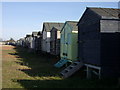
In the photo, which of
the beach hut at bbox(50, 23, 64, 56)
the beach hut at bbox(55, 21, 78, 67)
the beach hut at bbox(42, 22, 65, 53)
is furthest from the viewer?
the beach hut at bbox(42, 22, 65, 53)

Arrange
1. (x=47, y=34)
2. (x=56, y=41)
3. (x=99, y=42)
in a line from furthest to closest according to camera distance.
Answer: (x=47, y=34), (x=56, y=41), (x=99, y=42)

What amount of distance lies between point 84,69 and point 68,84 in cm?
397

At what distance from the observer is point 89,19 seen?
13.9 meters

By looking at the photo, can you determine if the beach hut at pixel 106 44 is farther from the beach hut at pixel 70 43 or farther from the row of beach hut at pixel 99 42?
the beach hut at pixel 70 43

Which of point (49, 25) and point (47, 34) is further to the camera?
point (49, 25)

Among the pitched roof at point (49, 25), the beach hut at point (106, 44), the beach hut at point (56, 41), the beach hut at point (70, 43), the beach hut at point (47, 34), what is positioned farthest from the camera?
the pitched roof at point (49, 25)

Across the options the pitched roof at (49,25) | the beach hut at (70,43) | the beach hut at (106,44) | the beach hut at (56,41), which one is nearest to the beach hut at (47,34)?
the pitched roof at (49,25)

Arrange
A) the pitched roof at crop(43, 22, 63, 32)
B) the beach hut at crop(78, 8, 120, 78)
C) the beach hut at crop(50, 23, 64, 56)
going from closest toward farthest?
the beach hut at crop(78, 8, 120, 78)
the beach hut at crop(50, 23, 64, 56)
the pitched roof at crop(43, 22, 63, 32)

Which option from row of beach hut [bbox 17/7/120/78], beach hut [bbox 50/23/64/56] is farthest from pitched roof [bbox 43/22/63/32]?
row of beach hut [bbox 17/7/120/78]

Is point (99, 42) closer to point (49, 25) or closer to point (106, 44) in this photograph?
point (106, 44)

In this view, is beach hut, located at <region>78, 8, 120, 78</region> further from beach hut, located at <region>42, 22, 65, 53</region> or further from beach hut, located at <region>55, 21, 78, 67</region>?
beach hut, located at <region>42, 22, 65, 53</region>

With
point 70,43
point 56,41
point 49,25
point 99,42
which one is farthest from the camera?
point 49,25

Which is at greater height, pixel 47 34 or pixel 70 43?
pixel 47 34

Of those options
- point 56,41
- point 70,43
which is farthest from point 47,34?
point 70,43
